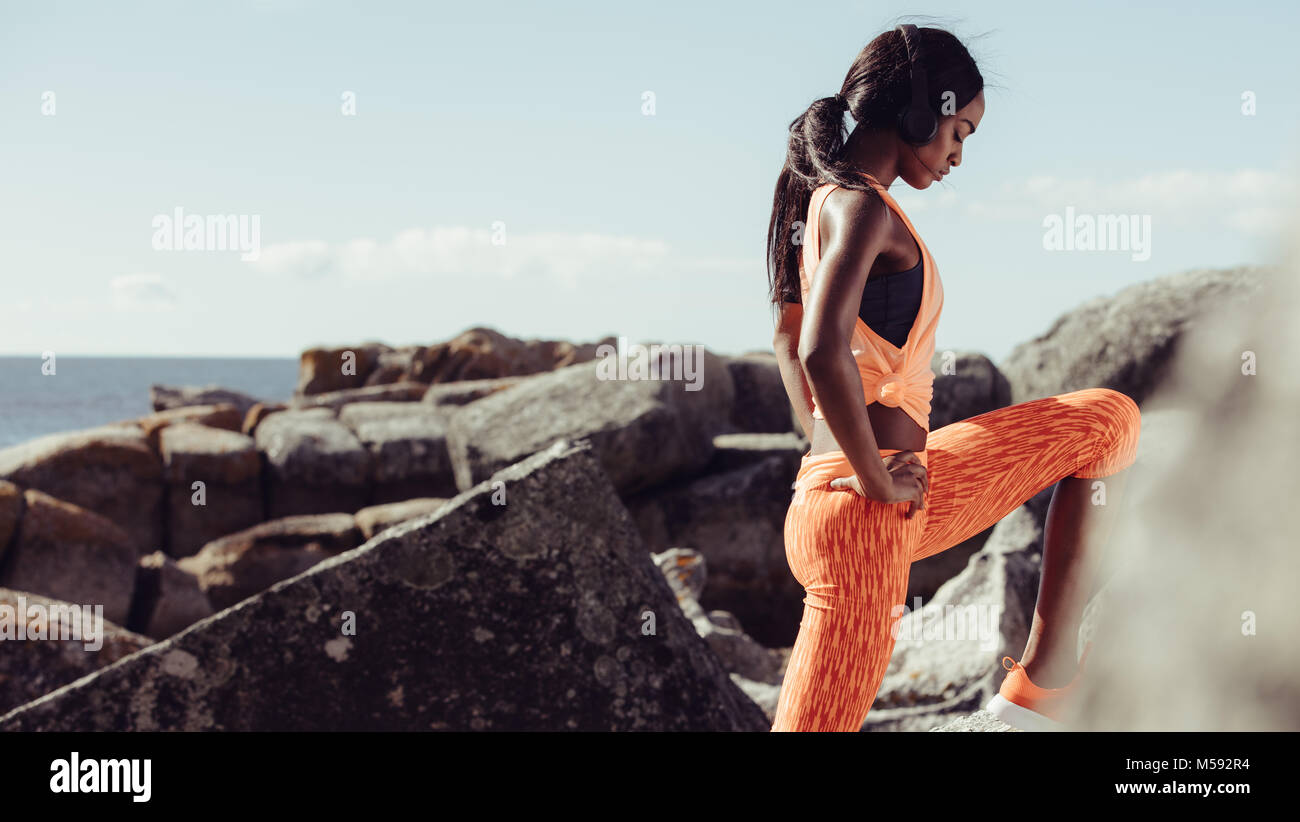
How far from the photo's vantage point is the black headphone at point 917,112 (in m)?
1.98

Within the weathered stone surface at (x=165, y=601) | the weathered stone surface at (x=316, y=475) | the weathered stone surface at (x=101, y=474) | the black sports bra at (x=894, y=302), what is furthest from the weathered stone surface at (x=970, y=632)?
the weathered stone surface at (x=101, y=474)

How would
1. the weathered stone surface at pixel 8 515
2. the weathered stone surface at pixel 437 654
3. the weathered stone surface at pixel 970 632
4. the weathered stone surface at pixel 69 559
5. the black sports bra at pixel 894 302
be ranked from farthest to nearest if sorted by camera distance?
the weathered stone surface at pixel 8 515, the weathered stone surface at pixel 69 559, the weathered stone surface at pixel 970 632, the weathered stone surface at pixel 437 654, the black sports bra at pixel 894 302

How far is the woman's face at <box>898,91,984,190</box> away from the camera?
2.01 meters

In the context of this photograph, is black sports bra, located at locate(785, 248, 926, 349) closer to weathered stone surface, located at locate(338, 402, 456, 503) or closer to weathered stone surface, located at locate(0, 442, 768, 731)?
weathered stone surface, located at locate(0, 442, 768, 731)

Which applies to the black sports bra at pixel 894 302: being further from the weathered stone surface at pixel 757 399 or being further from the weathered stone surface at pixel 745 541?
the weathered stone surface at pixel 757 399

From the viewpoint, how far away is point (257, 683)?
9.27ft

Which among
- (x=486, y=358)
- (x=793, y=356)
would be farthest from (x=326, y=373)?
(x=793, y=356)

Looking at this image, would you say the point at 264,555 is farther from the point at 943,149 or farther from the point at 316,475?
the point at 943,149

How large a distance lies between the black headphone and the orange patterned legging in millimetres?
586

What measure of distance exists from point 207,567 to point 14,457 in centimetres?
281

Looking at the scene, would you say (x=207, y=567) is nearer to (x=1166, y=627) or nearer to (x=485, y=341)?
(x=1166, y=627)

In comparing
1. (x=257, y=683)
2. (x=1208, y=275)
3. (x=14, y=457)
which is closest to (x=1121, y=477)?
(x=257, y=683)

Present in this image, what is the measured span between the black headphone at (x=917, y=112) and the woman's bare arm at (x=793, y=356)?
1.43 ft
